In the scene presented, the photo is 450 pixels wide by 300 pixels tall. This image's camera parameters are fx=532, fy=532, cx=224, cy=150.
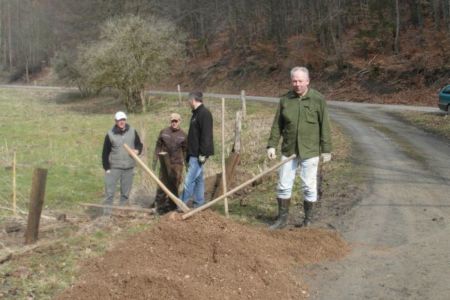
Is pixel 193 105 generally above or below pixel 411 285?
above

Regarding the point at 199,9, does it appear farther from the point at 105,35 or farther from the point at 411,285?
the point at 411,285

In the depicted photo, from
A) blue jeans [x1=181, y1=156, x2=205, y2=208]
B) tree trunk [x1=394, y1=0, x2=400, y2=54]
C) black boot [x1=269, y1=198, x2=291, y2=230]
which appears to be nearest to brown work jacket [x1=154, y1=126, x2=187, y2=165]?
blue jeans [x1=181, y1=156, x2=205, y2=208]

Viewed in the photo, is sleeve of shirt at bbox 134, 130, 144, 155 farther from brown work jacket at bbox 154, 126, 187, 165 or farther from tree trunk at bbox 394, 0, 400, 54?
tree trunk at bbox 394, 0, 400, 54

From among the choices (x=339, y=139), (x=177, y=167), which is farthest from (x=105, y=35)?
(x=177, y=167)

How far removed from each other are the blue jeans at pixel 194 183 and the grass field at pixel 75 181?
0.61 meters

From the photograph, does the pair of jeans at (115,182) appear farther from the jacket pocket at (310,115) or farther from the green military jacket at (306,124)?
the jacket pocket at (310,115)

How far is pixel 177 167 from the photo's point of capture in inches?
373

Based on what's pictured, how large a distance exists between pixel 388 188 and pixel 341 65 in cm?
2980

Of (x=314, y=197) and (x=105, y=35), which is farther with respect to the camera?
(x=105, y=35)

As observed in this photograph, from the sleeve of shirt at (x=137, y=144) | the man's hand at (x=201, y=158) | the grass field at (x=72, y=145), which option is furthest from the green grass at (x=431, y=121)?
the man's hand at (x=201, y=158)

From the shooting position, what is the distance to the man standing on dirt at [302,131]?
654cm

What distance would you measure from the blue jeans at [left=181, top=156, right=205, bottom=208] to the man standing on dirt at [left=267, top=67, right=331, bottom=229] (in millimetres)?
1543

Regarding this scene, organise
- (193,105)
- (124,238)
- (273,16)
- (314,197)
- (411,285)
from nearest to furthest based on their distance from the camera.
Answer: (411,285) < (124,238) < (314,197) < (193,105) < (273,16)

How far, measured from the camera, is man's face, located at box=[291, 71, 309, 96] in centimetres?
632
